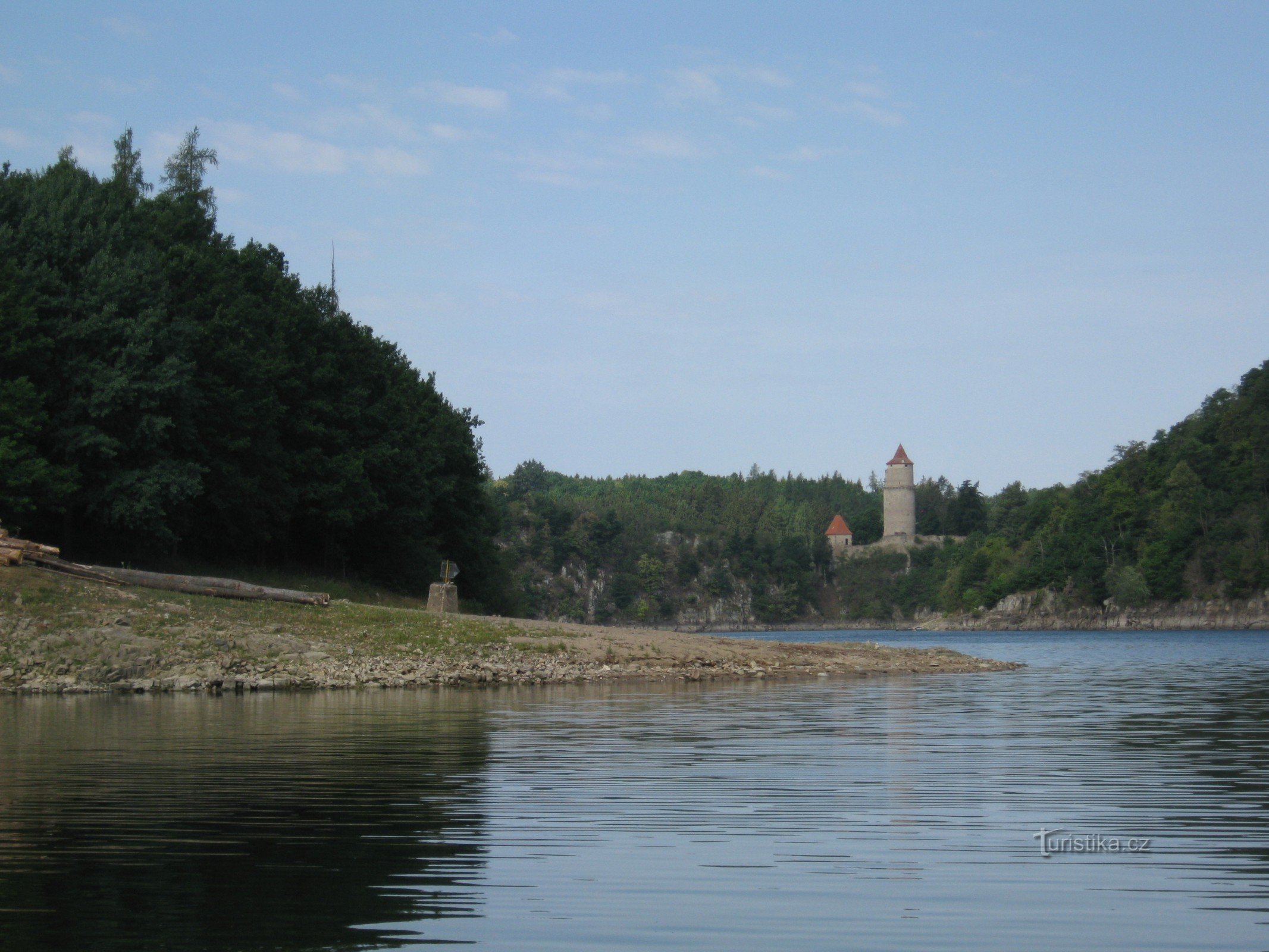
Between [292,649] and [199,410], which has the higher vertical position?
[199,410]

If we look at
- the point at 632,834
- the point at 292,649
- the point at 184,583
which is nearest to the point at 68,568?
the point at 184,583

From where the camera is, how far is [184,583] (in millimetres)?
37469

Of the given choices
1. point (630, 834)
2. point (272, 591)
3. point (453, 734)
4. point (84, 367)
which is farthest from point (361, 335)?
point (630, 834)

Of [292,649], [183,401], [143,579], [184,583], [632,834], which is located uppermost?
[183,401]

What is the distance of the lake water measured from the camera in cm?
727

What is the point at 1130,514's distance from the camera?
6230 inches

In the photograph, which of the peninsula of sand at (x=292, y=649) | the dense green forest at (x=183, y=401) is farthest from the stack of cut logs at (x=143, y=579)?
the dense green forest at (x=183, y=401)

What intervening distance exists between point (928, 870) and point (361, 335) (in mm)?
63555

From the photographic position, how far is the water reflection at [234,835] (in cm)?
738

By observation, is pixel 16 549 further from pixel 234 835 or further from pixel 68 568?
pixel 234 835

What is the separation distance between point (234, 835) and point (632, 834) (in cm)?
317

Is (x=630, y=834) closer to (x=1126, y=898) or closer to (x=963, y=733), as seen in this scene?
(x=1126, y=898)

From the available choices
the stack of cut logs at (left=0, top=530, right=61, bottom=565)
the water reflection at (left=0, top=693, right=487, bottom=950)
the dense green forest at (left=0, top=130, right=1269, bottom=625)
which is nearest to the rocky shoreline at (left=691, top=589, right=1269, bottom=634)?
the dense green forest at (left=0, top=130, right=1269, bottom=625)

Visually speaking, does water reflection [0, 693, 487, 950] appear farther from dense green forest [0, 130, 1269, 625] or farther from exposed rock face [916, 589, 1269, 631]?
exposed rock face [916, 589, 1269, 631]
